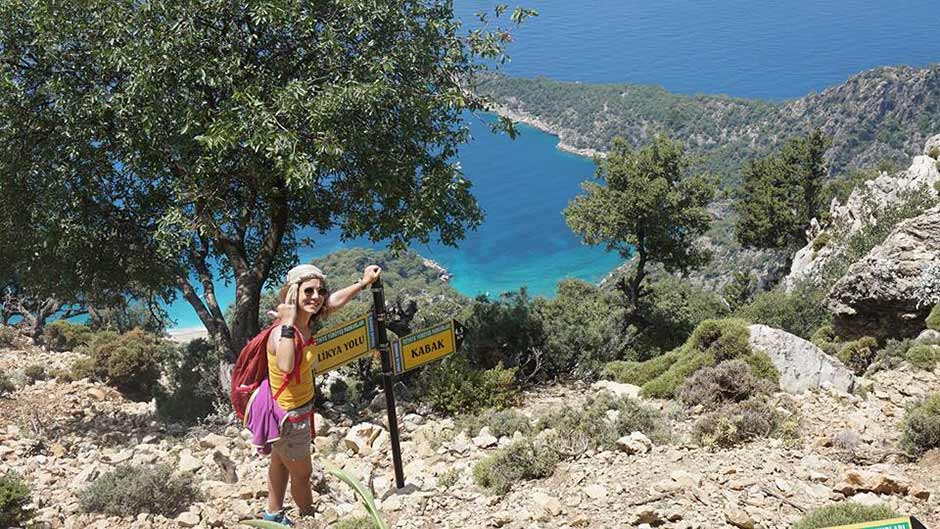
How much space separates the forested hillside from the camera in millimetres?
98875

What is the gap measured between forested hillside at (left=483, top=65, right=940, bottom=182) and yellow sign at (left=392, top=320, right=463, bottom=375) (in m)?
65.4

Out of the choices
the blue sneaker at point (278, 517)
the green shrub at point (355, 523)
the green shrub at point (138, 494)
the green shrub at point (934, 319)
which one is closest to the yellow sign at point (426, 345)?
the green shrub at point (355, 523)

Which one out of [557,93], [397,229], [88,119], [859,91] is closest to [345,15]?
[397,229]

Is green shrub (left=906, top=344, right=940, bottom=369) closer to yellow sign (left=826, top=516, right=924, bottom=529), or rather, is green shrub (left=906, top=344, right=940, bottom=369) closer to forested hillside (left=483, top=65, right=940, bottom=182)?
yellow sign (left=826, top=516, right=924, bottom=529)

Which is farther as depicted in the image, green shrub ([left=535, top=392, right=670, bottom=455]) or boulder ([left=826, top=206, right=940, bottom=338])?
boulder ([left=826, top=206, right=940, bottom=338])

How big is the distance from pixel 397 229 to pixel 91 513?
5.08m

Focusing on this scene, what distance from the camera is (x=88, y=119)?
9547 millimetres

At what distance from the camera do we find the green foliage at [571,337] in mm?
11031

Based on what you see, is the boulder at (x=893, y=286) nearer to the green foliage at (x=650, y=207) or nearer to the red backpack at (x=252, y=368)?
the red backpack at (x=252, y=368)

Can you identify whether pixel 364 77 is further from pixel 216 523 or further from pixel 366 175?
pixel 216 523

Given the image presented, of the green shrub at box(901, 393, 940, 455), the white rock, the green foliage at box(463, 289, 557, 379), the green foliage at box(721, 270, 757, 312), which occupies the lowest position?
the green shrub at box(901, 393, 940, 455)

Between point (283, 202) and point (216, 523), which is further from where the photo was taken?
point (283, 202)

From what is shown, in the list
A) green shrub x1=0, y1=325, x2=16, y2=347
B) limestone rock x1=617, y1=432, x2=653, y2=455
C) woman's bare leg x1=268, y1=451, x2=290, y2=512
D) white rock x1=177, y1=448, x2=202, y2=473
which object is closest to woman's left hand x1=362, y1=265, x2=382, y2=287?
woman's bare leg x1=268, y1=451, x2=290, y2=512

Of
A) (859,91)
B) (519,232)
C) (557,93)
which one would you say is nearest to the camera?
(859,91)
